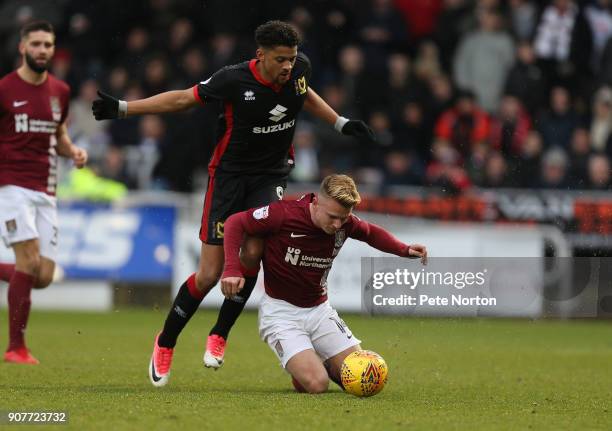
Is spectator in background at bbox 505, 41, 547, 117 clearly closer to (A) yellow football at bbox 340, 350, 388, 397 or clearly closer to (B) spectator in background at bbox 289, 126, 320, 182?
(B) spectator in background at bbox 289, 126, 320, 182

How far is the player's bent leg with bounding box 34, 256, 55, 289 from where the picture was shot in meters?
9.57

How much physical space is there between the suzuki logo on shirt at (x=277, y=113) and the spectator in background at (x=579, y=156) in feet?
24.9

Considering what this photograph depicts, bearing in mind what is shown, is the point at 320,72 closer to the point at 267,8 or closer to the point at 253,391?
the point at 267,8

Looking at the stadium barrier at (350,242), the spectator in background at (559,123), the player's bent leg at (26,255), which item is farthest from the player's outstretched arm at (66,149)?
the spectator in background at (559,123)

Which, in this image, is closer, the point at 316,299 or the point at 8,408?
the point at 8,408

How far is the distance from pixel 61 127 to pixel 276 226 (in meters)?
2.69

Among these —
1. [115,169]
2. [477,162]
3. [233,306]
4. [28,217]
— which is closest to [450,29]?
[477,162]

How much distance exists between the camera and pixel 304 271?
780 cm

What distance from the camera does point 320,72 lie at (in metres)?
17.1

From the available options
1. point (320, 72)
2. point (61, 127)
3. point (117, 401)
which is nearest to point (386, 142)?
point (320, 72)

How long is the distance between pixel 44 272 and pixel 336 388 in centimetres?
270

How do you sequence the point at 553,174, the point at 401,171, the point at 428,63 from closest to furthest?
the point at 553,174 → the point at 401,171 → the point at 428,63

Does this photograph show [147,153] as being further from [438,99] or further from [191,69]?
[438,99]

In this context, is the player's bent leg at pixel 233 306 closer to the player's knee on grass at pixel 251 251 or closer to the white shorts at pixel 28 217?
the player's knee on grass at pixel 251 251
